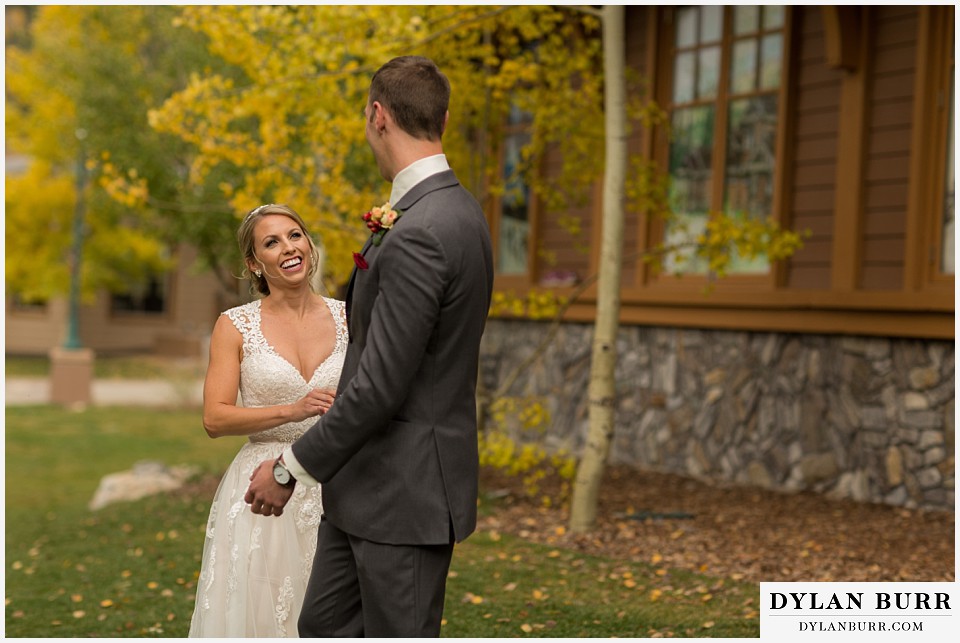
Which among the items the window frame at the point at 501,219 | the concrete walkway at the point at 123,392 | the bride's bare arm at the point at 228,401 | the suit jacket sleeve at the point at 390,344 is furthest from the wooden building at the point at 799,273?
the concrete walkway at the point at 123,392

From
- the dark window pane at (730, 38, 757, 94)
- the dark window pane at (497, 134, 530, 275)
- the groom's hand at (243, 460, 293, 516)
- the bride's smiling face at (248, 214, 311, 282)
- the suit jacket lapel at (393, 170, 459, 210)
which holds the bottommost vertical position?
the groom's hand at (243, 460, 293, 516)

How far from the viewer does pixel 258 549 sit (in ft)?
12.9

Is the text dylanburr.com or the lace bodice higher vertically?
the lace bodice

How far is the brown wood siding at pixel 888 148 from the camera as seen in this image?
843 centimetres

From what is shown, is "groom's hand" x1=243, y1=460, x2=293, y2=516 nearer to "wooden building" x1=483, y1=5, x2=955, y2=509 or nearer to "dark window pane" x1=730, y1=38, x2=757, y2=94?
"wooden building" x1=483, y1=5, x2=955, y2=509

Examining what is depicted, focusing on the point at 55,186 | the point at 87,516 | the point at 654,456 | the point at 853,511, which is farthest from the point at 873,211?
the point at 55,186

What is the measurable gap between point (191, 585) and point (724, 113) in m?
6.15

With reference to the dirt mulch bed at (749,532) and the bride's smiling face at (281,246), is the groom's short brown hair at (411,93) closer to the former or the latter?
the bride's smiling face at (281,246)

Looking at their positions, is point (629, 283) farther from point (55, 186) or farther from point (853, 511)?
point (55, 186)

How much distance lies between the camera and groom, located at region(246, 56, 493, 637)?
104 inches

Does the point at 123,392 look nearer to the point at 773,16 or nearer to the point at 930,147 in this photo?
the point at 773,16

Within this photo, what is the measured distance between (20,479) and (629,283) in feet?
22.1

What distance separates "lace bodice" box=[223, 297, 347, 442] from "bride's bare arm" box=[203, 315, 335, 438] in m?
0.03

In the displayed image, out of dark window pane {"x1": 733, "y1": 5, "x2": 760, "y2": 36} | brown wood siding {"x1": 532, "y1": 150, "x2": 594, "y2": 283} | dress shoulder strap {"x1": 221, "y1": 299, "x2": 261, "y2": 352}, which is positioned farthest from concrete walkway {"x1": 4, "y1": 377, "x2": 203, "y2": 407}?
dress shoulder strap {"x1": 221, "y1": 299, "x2": 261, "y2": 352}
